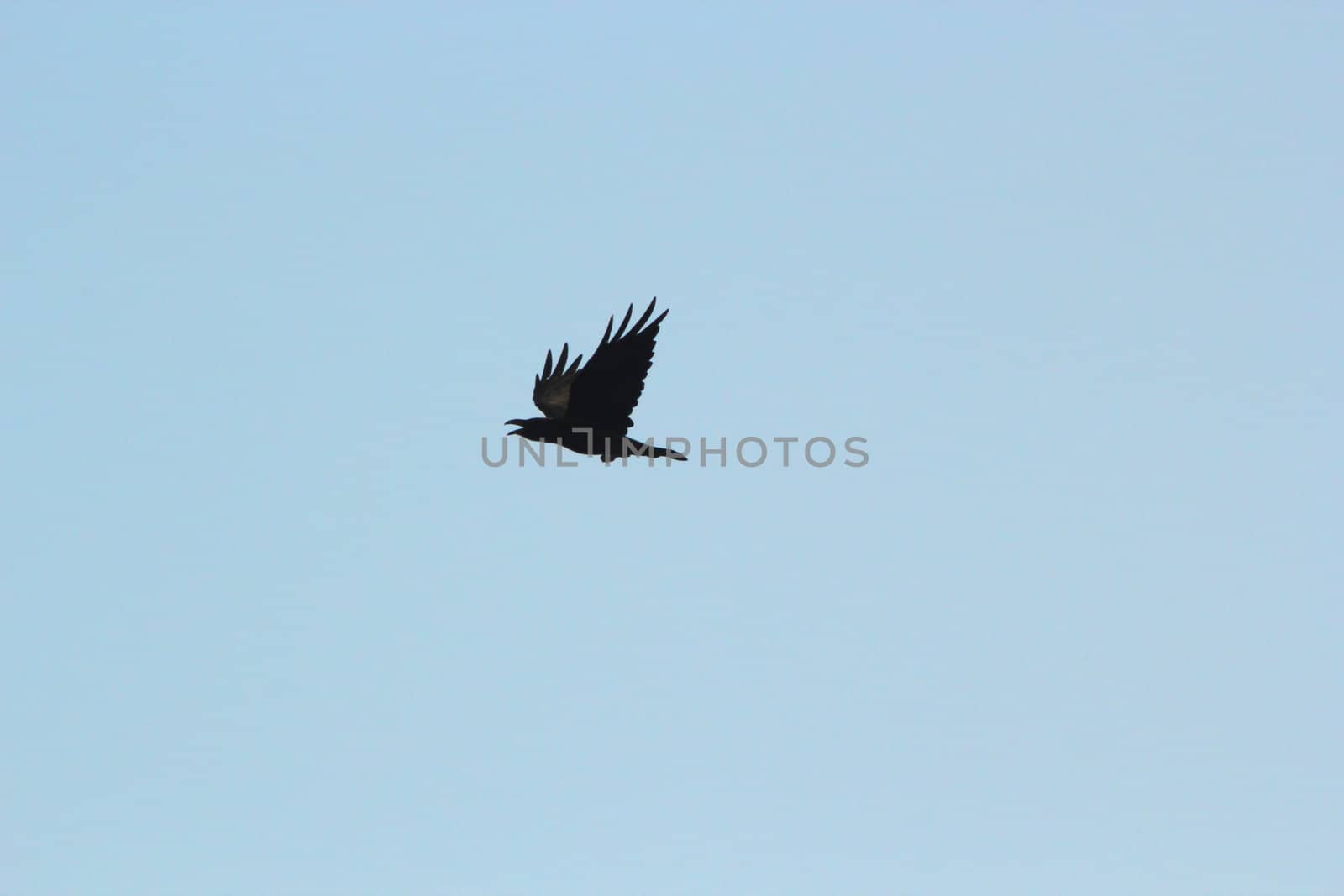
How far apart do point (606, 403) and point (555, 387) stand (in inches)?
99.7

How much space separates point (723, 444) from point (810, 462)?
157 centimetres

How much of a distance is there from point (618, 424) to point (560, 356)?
3.28m

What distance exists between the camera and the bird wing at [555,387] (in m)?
28.1

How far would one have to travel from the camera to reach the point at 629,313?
25.8 meters

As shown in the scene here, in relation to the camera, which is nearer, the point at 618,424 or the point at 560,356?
the point at 618,424

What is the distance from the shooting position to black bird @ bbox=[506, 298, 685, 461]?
25.9 meters

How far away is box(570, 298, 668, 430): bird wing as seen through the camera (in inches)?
1019

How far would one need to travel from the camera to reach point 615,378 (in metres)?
26.3

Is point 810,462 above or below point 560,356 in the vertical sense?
below

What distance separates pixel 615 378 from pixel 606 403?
1.63 ft

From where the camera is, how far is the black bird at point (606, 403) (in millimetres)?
25922

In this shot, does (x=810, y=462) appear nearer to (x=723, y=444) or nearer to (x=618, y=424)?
(x=723, y=444)

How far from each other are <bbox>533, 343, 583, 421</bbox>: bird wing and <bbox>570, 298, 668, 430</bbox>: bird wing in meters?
0.80

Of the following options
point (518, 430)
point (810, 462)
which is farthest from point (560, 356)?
point (810, 462)
